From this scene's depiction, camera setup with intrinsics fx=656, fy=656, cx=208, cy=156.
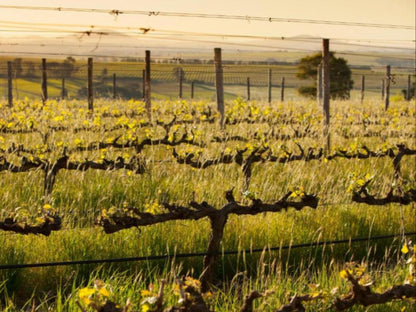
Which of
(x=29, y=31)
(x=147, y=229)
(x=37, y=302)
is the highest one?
(x=29, y=31)

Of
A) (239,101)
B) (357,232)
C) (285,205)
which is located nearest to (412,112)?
(239,101)

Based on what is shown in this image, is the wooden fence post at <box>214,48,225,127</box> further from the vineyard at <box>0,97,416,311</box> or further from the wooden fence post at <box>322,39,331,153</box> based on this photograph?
the vineyard at <box>0,97,416,311</box>

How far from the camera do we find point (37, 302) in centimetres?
539

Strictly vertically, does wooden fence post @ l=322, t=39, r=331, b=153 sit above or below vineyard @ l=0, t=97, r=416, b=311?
above

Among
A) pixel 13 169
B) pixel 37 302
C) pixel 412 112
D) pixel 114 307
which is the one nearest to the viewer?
pixel 114 307

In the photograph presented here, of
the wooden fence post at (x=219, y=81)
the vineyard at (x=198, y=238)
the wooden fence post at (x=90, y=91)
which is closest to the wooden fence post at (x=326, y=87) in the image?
the vineyard at (x=198, y=238)

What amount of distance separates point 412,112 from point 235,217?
53.8 ft

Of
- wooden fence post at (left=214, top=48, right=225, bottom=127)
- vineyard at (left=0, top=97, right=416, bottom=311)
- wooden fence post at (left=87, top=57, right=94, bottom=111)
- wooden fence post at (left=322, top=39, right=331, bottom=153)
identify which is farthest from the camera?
wooden fence post at (left=87, top=57, right=94, bottom=111)

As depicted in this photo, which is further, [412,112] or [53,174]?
[412,112]

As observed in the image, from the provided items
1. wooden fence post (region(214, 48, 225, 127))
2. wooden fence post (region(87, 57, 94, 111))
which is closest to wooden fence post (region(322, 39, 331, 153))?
wooden fence post (region(214, 48, 225, 127))

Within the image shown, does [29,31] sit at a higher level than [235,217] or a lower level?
higher

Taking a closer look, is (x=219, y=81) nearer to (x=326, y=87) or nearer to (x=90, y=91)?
(x=326, y=87)

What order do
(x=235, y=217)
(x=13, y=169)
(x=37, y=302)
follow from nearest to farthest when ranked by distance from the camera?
1. (x=37, y=302)
2. (x=235, y=217)
3. (x=13, y=169)

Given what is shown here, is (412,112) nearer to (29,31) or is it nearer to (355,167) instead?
(355,167)
